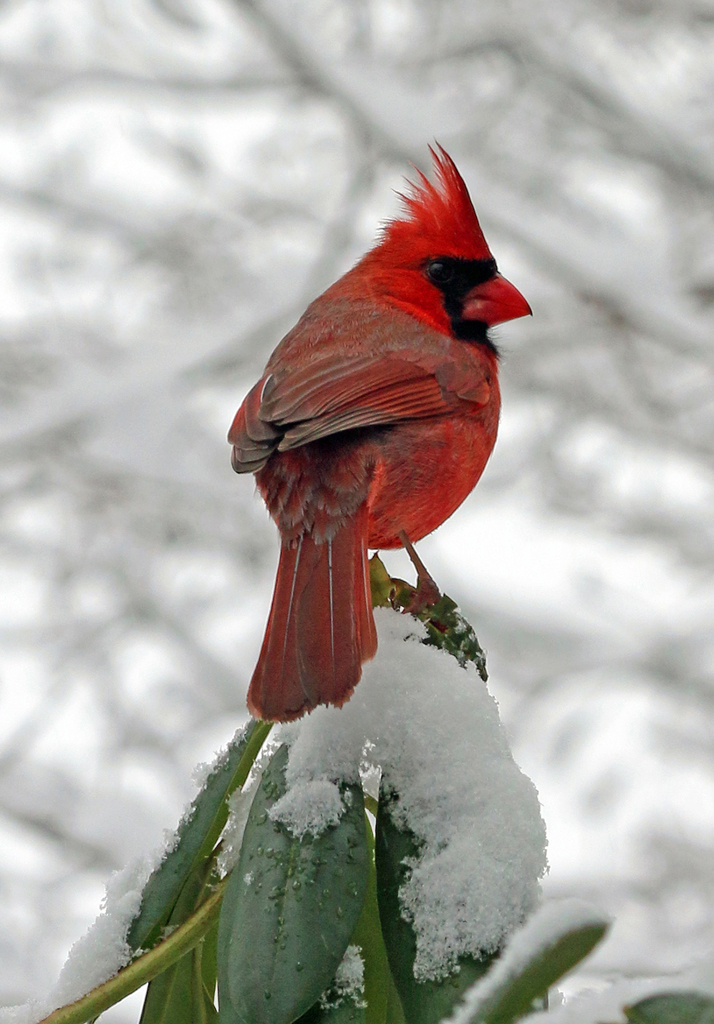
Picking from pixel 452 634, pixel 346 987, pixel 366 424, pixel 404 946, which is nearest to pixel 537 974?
pixel 404 946

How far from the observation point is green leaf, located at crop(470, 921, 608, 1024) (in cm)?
64

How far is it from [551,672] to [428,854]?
17.6 ft

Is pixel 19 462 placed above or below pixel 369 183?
below

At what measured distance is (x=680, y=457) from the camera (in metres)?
6.31

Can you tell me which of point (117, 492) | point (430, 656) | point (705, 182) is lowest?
point (430, 656)

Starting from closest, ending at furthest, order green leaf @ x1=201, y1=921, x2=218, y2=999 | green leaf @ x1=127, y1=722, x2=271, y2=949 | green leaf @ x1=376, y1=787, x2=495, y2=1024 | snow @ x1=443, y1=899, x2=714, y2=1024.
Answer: snow @ x1=443, y1=899, x2=714, y2=1024 < green leaf @ x1=376, y1=787, x2=495, y2=1024 < green leaf @ x1=127, y1=722, x2=271, y2=949 < green leaf @ x1=201, y1=921, x2=218, y2=999

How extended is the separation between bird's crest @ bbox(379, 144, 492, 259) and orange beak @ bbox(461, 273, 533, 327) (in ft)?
0.21

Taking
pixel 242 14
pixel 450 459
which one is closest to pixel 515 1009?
pixel 450 459

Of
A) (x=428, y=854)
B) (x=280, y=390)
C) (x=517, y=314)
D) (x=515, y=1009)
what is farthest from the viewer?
(x=517, y=314)

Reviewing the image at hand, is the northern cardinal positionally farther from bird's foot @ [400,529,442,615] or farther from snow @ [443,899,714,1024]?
snow @ [443,899,714,1024]

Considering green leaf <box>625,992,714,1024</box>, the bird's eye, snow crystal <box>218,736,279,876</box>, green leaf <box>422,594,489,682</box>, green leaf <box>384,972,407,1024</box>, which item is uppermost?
the bird's eye

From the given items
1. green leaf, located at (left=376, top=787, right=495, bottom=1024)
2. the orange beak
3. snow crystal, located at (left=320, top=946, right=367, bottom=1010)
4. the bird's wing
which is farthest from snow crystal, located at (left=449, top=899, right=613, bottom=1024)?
the orange beak

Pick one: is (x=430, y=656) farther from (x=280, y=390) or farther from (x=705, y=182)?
(x=705, y=182)

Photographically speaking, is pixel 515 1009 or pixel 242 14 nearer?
pixel 515 1009
